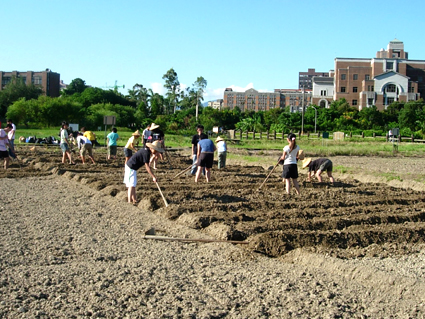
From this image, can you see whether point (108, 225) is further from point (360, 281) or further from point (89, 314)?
point (360, 281)

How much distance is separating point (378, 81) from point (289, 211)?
269 ft

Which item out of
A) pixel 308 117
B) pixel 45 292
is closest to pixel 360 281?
pixel 45 292

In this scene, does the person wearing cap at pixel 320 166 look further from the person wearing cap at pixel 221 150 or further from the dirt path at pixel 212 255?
the person wearing cap at pixel 221 150

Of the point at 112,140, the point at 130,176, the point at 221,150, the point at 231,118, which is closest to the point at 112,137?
Answer: the point at 112,140

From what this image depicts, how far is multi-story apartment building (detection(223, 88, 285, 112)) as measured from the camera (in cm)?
16212

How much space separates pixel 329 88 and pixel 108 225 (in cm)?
9224

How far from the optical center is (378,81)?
85062mm

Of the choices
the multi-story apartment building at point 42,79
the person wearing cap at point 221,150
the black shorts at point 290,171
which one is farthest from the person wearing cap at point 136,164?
the multi-story apartment building at point 42,79

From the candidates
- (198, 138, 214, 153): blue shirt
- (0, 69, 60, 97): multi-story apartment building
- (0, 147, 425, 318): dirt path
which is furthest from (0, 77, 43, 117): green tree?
(0, 147, 425, 318): dirt path

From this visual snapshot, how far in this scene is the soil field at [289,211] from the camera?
7.29 metres

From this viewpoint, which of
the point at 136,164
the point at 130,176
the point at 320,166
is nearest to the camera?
the point at 136,164

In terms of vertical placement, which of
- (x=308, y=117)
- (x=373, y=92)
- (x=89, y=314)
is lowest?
(x=89, y=314)

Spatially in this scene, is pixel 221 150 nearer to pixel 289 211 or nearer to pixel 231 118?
pixel 289 211

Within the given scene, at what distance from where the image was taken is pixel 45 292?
498 centimetres
